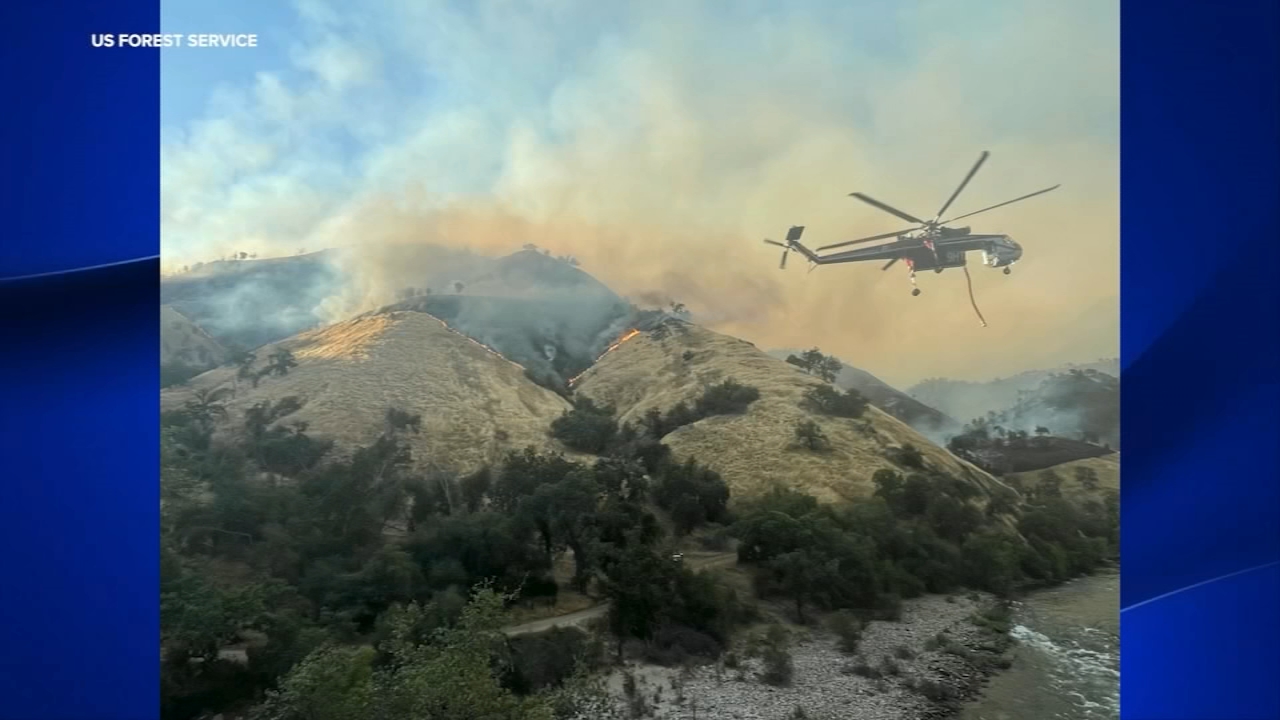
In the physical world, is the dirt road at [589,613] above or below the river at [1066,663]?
above

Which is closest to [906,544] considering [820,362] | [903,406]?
[903,406]

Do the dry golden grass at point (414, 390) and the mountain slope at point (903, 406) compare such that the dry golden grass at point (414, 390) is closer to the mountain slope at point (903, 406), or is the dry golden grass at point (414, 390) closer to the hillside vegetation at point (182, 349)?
the hillside vegetation at point (182, 349)

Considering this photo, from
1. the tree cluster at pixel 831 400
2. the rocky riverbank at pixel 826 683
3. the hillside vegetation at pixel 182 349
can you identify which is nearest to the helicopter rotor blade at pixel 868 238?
the tree cluster at pixel 831 400

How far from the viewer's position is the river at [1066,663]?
2184 mm

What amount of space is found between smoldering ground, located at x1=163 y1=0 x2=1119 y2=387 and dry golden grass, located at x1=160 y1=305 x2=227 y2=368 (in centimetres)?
36

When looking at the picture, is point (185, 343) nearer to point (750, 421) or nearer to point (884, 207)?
point (750, 421)

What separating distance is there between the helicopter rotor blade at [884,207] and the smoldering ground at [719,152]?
0.12 ft

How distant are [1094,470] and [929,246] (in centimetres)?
101
